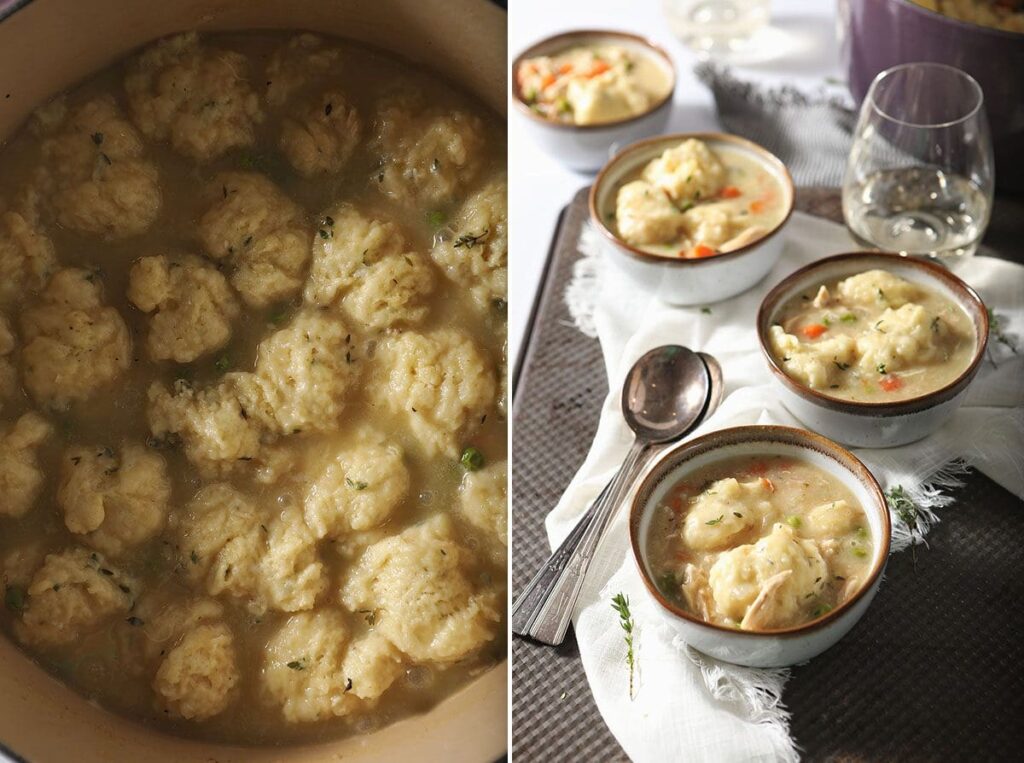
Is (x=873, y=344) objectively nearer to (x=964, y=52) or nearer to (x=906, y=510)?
(x=906, y=510)

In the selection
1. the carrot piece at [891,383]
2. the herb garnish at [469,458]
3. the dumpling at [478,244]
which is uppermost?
the dumpling at [478,244]

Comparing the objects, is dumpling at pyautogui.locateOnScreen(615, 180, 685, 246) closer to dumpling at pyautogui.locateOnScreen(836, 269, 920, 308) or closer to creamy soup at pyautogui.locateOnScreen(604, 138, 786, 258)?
creamy soup at pyautogui.locateOnScreen(604, 138, 786, 258)

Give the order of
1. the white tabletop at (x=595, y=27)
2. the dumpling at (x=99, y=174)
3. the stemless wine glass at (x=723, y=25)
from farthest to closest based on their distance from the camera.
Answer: the stemless wine glass at (x=723, y=25) → the white tabletop at (x=595, y=27) → the dumpling at (x=99, y=174)

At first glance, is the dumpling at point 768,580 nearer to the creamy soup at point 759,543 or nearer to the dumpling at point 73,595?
the creamy soup at point 759,543

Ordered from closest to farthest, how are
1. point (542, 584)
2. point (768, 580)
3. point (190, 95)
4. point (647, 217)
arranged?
1. point (190, 95)
2. point (768, 580)
3. point (542, 584)
4. point (647, 217)

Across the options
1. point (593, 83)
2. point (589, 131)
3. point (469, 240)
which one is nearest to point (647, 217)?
point (589, 131)

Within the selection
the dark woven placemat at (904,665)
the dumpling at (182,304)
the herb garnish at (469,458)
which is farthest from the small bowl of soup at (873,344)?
the dumpling at (182,304)
